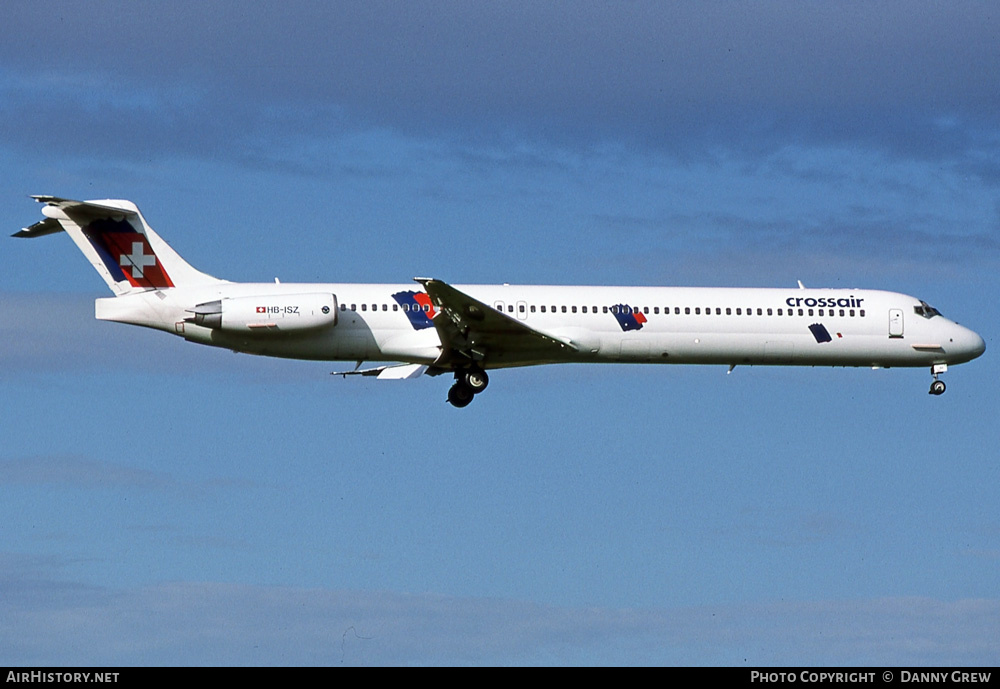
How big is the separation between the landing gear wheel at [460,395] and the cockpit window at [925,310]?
1292 cm

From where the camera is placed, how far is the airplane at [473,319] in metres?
35.7

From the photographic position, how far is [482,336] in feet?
119

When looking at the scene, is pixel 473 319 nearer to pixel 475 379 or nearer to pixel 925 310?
pixel 475 379

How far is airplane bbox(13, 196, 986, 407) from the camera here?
117ft

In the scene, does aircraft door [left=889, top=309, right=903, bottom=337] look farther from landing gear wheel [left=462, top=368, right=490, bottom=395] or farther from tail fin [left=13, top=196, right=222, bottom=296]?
tail fin [left=13, top=196, right=222, bottom=296]

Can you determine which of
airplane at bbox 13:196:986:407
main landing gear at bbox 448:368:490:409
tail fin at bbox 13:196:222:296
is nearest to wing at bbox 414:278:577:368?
airplane at bbox 13:196:986:407

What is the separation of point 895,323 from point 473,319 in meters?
12.3

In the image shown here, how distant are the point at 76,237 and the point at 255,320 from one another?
5.42m
